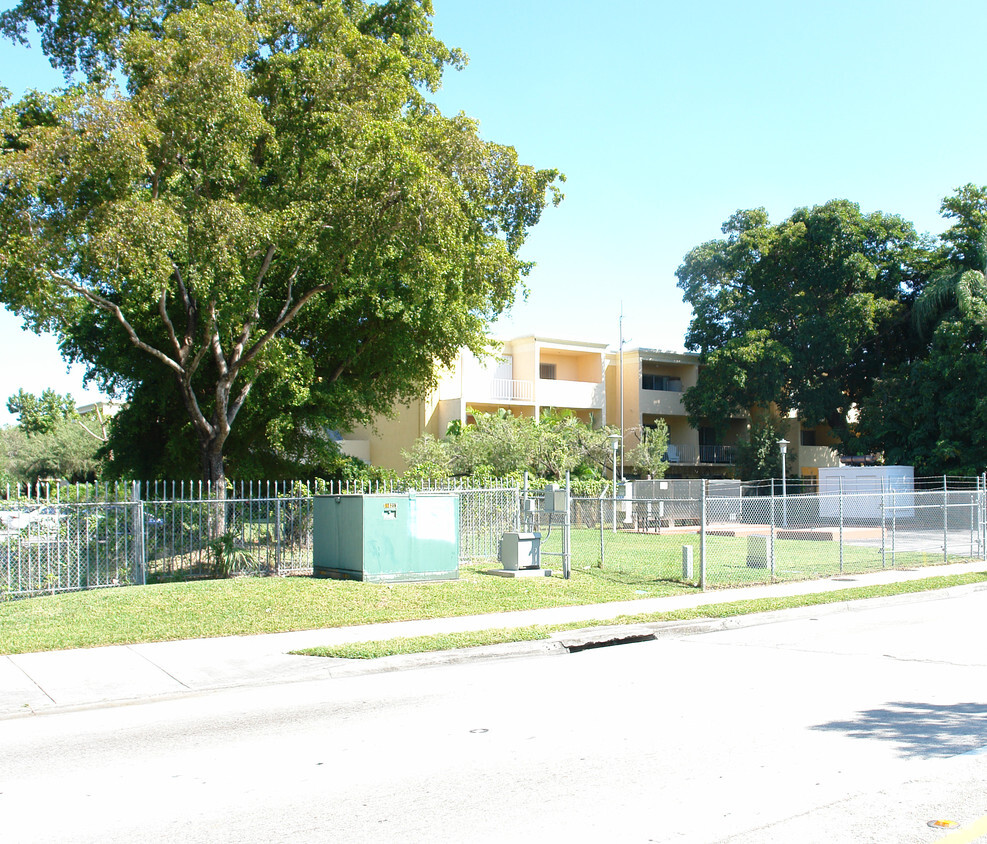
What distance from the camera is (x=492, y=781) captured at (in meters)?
5.88

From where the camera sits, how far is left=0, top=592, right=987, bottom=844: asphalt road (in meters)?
5.07

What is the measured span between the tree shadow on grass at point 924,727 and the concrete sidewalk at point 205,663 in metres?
4.62

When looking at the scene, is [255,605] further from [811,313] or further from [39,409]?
[39,409]

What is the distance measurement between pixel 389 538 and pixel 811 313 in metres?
38.0

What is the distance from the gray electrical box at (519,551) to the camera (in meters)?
17.5

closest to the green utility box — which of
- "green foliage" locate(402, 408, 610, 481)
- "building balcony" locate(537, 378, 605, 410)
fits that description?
"green foliage" locate(402, 408, 610, 481)

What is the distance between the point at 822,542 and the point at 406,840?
25553 mm

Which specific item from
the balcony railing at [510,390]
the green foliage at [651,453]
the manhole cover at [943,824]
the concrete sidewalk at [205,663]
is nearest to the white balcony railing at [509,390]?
the balcony railing at [510,390]

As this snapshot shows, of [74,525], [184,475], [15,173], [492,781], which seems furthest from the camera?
[184,475]

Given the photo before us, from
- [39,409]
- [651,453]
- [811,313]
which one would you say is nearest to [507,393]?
[651,453]

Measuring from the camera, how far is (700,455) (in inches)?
2029

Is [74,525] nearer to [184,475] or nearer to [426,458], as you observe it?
[184,475]

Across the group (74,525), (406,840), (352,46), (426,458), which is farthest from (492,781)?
(426,458)

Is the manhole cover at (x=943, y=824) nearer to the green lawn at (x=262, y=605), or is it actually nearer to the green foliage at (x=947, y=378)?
the green lawn at (x=262, y=605)
